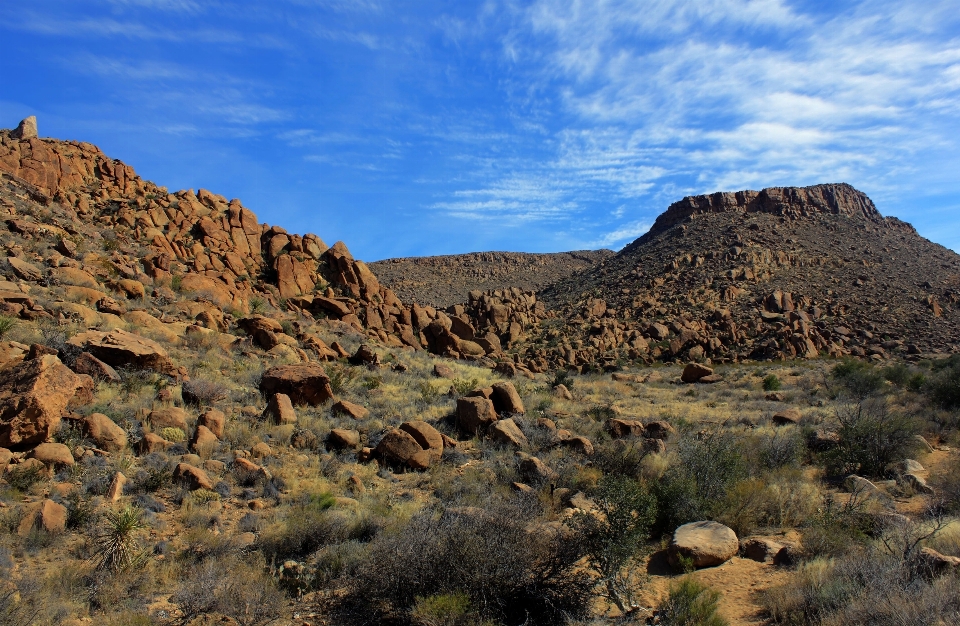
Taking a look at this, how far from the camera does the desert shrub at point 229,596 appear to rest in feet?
18.4

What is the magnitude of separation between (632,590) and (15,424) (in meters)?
8.54

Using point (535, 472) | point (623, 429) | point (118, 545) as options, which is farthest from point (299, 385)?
point (623, 429)

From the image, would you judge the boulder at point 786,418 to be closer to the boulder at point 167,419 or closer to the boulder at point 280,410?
the boulder at point 280,410

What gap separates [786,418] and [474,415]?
9.28 meters

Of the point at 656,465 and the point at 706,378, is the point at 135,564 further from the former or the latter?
the point at 706,378

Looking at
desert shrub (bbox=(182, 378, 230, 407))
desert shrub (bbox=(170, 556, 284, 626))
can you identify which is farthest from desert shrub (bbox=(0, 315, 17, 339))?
desert shrub (bbox=(170, 556, 284, 626))

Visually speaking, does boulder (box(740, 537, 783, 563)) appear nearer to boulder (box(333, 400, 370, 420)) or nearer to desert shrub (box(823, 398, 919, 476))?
desert shrub (box(823, 398, 919, 476))

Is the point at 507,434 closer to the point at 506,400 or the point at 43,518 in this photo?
the point at 506,400

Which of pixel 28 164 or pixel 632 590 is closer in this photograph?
pixel 632 590

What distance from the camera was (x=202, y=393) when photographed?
1162 cm

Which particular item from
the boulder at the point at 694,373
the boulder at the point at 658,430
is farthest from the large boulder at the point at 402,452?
the boulder at the point at 694,373

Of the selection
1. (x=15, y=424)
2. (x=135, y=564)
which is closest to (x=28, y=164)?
(x=15, y=424)

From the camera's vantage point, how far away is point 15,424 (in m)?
8.01

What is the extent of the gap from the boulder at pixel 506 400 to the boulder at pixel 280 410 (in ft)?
17.0
